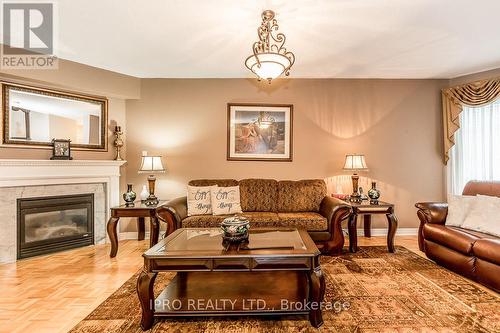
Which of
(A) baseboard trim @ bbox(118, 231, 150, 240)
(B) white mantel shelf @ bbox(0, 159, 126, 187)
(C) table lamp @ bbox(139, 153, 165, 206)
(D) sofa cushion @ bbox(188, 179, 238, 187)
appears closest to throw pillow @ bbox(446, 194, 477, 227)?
(D) sofa cushion @ bbox(188, 179, 238, 187)

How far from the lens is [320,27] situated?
2768mm

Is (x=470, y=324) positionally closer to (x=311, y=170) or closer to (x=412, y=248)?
(x=412, y=248)

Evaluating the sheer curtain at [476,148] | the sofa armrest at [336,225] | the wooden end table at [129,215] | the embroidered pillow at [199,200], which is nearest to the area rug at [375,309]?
the sofa armrest at [336,225]

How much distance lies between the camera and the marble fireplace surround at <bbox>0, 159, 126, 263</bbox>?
10.7 ft

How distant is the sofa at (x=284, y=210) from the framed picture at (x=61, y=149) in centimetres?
168

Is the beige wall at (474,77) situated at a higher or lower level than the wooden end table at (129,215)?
higher

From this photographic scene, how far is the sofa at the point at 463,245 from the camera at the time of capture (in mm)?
2430

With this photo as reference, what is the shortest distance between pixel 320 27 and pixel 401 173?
290 cm

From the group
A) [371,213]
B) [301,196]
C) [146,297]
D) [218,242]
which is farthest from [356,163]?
[146,297]

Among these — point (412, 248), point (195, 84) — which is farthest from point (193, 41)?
point (412, 248)

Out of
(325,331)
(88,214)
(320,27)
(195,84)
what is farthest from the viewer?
(195,84)

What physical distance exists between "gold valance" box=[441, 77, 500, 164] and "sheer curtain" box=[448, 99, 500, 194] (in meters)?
0.12

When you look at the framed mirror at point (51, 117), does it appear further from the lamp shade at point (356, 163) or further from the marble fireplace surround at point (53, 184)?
the lamp shade at point (356, 163)

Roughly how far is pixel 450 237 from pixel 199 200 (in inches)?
119
